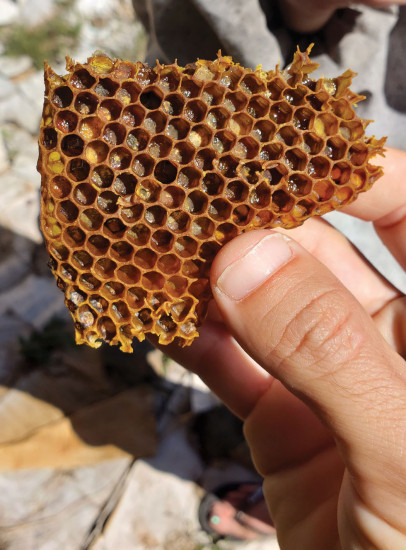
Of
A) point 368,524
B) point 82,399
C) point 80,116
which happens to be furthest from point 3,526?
point 80,116

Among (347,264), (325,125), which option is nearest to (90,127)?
(325,125)

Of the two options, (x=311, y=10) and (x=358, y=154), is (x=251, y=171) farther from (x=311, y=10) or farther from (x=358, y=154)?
(x=311, y=10)

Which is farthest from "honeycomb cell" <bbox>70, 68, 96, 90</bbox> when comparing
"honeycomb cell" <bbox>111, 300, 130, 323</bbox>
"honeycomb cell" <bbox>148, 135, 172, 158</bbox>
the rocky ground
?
the rocky ground

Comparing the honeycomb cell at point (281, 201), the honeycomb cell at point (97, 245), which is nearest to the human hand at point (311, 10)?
the honeycomb cell at point (281, 201)

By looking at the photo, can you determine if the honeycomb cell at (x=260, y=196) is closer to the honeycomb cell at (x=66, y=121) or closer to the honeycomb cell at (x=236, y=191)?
the honeycomb cell at (x=236, y=191)

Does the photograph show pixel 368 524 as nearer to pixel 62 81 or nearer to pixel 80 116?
pixel 80 116

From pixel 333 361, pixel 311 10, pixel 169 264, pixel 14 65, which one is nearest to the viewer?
pixel 333 361
